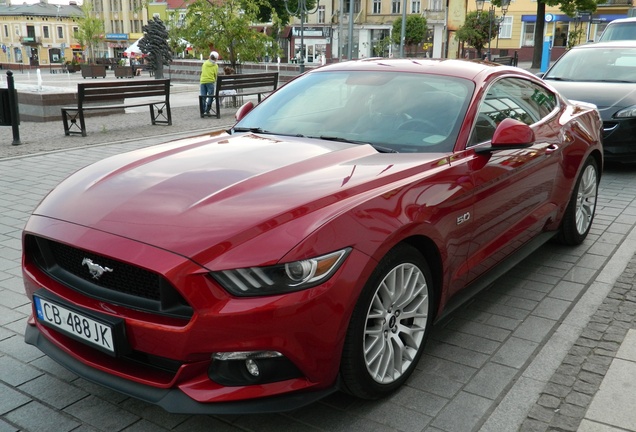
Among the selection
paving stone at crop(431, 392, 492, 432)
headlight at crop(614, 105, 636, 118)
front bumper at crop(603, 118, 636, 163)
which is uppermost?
headlight at crop(614, 105, 636, 118)

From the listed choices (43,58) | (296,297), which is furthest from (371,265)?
(43,58)

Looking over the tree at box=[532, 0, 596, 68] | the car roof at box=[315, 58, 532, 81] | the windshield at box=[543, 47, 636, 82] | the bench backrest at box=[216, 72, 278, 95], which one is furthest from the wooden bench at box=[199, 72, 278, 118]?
the tree at box=[532, 0, 596, 68]

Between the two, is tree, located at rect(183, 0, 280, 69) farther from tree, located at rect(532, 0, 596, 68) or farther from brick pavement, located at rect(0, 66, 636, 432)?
tree, located at rect(532, 0, 596, 68)

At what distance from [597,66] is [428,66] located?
721 cm

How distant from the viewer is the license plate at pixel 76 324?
8.68ft

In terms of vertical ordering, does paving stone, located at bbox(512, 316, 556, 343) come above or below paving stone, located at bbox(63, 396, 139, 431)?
below

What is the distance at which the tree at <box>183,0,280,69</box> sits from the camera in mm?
20719

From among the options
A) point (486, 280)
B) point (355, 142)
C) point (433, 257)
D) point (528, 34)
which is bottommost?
point (486, 280)

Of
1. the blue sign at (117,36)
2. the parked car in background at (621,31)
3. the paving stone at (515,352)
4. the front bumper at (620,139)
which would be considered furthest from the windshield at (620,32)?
the blue sign at (117,36)

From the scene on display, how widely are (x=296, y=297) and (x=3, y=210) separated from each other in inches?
205

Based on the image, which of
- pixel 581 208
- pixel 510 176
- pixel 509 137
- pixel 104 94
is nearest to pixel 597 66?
pixel 581 208

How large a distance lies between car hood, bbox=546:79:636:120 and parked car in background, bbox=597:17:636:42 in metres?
10.6

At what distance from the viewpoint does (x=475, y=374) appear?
11.2 ft

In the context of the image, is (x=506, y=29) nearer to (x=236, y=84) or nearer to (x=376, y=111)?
(x=236, y=84)
